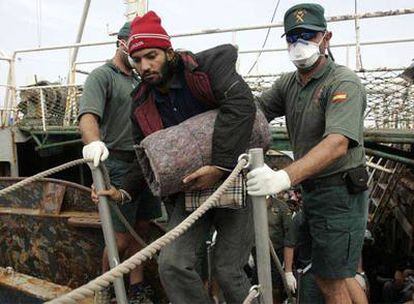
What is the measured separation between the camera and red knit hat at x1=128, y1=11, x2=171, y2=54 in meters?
2.15

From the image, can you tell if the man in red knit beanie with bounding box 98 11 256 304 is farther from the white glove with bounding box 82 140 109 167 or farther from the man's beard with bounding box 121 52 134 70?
the man's beard with bounding box 121 52 134 70

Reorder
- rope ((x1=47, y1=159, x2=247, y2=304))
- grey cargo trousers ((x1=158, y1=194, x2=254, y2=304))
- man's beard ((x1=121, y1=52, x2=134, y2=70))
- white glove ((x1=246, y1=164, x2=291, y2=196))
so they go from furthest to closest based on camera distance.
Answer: man's beard ((x1=121, y1=52, x2=134, y2=70))
grey cargo trousers ((x1=158, y1=194, x2=254, y2=304))
white glove ((x1=246, y1=164, x2=291, y2=196))
rope ((x1=47, y1=159, x2=247, y2=304))

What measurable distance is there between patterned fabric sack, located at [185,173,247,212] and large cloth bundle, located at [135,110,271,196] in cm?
11

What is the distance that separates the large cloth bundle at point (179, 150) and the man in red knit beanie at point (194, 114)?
45mm

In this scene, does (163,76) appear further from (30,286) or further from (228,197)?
(30,286)

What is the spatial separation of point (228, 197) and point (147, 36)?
→ 3.11 ft

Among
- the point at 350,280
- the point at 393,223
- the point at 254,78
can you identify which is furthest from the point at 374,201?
the point at 350,280

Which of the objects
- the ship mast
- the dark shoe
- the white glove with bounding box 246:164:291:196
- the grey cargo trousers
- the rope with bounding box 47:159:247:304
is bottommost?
the dark shoe

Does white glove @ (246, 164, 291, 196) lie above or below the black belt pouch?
above

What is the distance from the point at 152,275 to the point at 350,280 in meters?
1.64

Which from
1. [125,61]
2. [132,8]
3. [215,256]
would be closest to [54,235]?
[125,61]

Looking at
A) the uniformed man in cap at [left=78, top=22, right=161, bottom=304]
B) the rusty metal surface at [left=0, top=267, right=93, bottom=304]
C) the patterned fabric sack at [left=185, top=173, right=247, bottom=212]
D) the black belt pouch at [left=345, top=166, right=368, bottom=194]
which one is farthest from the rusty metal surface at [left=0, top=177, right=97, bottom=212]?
the black belt pouch at [left=345, top=166, right=368, bottom=194]

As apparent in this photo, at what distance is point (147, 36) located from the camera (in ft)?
7.06

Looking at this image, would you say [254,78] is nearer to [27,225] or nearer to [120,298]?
[27,225]
